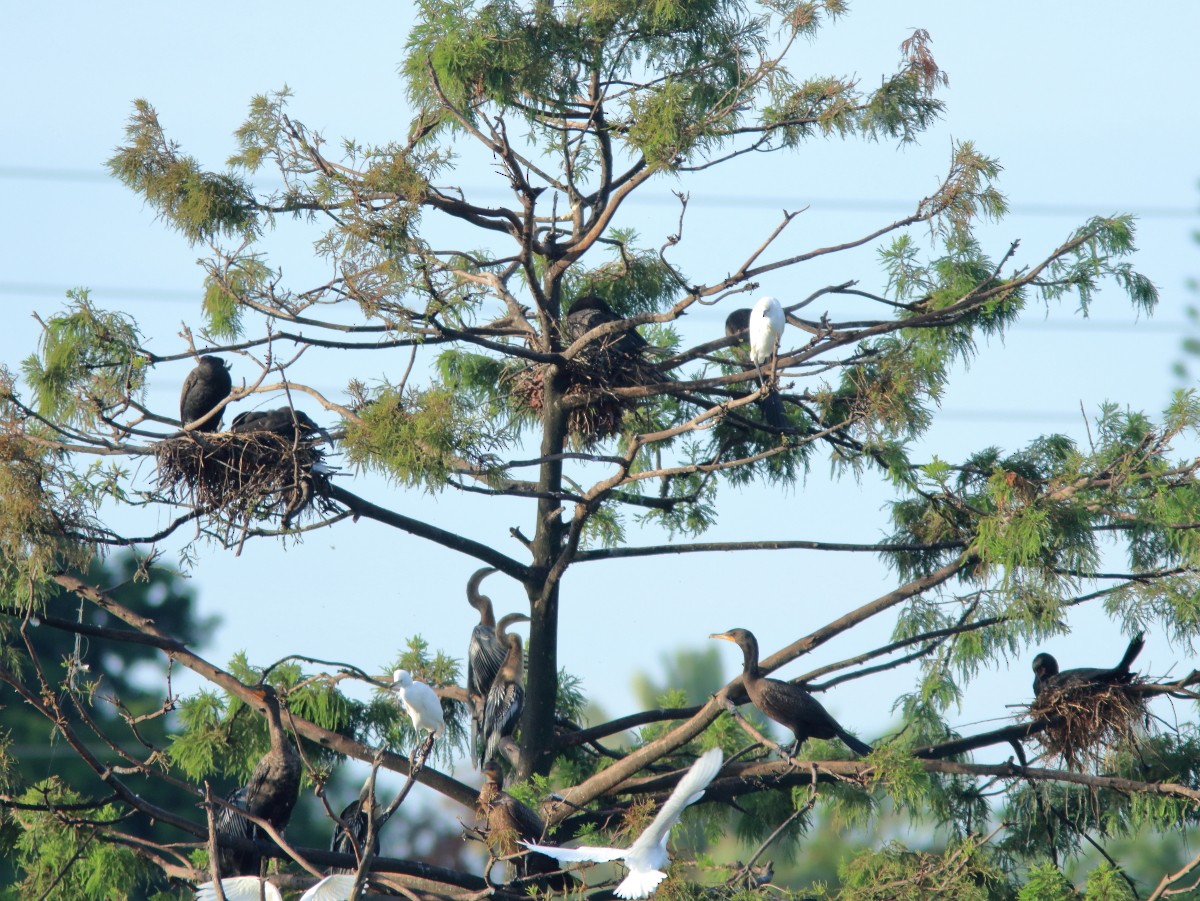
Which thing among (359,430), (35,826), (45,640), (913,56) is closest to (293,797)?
(35,826)

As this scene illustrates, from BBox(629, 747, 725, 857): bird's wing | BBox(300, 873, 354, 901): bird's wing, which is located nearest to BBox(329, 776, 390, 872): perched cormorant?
BBox(300, 873, 354, 901): bird's wing

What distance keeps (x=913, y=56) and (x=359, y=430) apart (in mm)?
3273

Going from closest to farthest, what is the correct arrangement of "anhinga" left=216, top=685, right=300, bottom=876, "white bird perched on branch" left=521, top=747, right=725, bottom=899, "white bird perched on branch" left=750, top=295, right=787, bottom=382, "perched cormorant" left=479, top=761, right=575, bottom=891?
"white bird perched on branch" left=521, top=747, right=725, bottom=899
"perched cormorant" left=479, top=761, right=575, bottom=891
"anhinga" left=216, top=685, right=300, bottom=876
"white bird perched on branch" left=750, top=295, right=787, bottom=382

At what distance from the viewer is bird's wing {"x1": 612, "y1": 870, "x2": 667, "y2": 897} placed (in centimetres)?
523

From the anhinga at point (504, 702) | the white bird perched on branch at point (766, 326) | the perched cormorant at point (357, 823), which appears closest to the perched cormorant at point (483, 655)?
the anhinga at point (504, 702)

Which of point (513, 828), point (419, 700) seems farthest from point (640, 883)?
point (419, 700)

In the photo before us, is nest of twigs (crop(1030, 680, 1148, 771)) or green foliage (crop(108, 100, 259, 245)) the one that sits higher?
green foliage (crop(108, 100, 259, 245))

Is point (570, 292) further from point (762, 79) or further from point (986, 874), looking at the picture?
point (986, 874)

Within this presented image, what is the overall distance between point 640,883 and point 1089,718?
7.48 feet

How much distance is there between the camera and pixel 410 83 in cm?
731

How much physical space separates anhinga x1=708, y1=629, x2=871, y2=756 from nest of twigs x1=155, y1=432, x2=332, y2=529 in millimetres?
2122

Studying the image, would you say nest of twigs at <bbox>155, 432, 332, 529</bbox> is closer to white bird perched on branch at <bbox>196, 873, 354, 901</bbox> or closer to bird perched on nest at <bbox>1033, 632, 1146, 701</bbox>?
white bird perched on branch at <bbox>196, 873, 354, 901</bbox>

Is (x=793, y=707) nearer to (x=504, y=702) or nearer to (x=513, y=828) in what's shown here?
(x=513, y=828)

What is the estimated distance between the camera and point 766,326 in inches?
284
